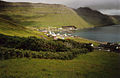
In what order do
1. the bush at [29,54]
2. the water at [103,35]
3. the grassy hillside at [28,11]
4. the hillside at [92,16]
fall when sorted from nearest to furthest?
the bush at [29,54], the grassy hillside at [28,11], the hillside at [92,16], the water at [103,35]

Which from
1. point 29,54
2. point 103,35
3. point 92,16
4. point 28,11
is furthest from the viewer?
point 92,16

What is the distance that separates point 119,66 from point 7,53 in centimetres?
668

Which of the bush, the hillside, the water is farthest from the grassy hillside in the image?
the water

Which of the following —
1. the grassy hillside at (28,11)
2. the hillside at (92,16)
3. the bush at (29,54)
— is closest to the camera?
the bush at (29,54)

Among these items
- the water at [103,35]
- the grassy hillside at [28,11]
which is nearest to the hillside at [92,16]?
the grassy hillside at [28,11]

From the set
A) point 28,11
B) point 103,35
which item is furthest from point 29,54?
point 103,35

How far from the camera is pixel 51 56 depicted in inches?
325

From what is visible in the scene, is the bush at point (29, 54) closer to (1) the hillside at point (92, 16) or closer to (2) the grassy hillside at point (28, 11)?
(2) the grassy hillside at point (28, 11)

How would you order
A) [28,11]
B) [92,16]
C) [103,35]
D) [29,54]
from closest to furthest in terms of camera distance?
[29,54]
[28,11]
[103,35]
[92,16]

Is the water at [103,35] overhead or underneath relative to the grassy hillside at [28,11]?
underneath

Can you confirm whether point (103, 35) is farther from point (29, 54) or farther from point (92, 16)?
point (92, 16)

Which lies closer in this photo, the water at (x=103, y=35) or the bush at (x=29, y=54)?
the bush at (x=29, y=54)

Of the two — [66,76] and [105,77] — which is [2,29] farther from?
[105,77]

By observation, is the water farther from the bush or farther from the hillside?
the bush
